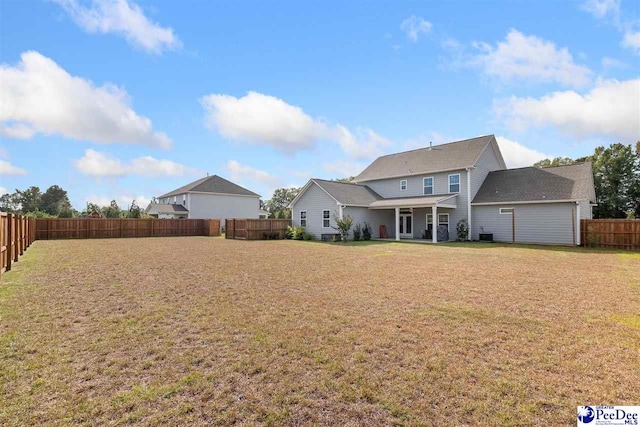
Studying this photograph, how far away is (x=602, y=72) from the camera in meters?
13.5

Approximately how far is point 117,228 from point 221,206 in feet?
43.3

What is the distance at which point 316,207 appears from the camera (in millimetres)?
24969

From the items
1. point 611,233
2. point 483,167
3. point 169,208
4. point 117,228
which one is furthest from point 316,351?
point 169,208

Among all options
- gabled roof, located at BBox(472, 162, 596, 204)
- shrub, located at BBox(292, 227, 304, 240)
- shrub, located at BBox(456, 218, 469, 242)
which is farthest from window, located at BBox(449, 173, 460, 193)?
shrub, located at BBox(292, 227, 304, 240)

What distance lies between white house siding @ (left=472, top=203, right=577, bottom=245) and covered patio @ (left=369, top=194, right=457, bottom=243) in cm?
197

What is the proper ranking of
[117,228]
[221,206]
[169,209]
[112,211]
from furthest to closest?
[112,211] → [221,206] → [169,209] → [117,228]

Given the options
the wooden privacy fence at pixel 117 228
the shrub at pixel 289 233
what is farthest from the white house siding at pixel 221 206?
the shrub at pixel 289 233

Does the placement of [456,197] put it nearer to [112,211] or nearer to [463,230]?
[463,230]

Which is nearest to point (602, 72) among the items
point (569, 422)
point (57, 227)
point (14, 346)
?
point (569, 422)

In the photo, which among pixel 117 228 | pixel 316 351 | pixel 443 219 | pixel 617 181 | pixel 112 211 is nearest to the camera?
pixel 316 351

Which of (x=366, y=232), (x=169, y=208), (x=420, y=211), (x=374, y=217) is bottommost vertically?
(x=366, y=232)

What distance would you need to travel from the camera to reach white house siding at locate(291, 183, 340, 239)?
23791mm

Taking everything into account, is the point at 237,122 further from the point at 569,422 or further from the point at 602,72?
the point at 569,422

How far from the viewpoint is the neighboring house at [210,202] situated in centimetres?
3784
